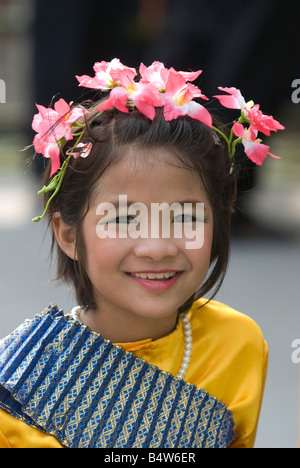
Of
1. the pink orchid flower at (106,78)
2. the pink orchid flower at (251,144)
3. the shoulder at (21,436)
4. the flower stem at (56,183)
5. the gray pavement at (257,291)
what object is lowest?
the gray pavement at (257,291)

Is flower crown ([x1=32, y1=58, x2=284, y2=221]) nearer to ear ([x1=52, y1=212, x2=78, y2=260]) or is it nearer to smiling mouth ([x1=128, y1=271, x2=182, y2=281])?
ear ([x1=52, y1=212, x2=78, y2=260])

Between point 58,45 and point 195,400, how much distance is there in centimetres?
466

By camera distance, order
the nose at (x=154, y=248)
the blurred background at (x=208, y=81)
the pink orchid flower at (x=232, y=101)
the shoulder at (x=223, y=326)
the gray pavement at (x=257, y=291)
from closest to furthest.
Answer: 1. the nose at (x=154, y=248)
2. the pink orchid flower at (x=232, y=101)
3. the shoulder at (x=223, y=326)
4. the gray pavement at (x=257, y=291)
5. the blurred background at (x=208, y=81)

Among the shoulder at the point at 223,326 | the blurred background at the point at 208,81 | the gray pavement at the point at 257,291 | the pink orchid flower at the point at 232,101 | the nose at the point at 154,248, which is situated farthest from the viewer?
the blurred background at the point at 208,81


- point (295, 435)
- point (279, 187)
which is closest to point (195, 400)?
point (295, 435)

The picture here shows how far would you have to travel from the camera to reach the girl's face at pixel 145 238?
1.35m

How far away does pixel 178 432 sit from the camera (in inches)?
56.1

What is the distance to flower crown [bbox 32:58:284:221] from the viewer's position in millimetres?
1393

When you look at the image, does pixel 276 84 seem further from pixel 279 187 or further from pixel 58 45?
pixel 279 187

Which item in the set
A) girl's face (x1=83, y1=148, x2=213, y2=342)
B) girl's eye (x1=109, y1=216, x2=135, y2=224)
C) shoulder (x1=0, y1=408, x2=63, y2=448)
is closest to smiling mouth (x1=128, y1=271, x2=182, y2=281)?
girl's face (x1=83, y1=148, x2=213, y2=342)

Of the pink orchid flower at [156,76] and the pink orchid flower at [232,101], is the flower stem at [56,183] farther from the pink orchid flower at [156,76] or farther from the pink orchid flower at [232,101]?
the pink orchid flower at [232,101]

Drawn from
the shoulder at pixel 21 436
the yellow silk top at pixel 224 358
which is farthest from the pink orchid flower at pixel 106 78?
the shoulder at pixel 21 436

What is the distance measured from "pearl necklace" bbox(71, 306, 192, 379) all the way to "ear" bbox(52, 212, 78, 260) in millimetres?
125

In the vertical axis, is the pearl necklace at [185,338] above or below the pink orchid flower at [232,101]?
below
